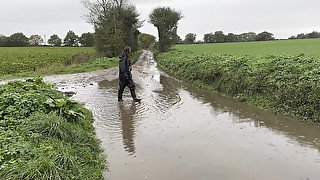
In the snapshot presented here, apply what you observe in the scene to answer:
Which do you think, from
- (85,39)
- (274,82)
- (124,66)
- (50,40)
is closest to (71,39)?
(85,39)

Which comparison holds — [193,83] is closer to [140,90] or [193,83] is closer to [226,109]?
[140,90]

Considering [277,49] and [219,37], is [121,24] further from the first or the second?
A: [219,37]

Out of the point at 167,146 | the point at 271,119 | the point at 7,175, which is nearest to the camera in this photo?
the point at 7,175

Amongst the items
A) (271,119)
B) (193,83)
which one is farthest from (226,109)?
(193,83)

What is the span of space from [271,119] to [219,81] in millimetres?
6152

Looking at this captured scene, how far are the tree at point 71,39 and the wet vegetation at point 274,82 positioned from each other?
70.0m

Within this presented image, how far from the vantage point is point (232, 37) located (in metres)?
84.7

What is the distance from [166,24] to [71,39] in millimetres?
40037

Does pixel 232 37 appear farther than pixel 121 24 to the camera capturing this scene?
Yes

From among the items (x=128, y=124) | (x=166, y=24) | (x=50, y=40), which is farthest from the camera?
(x=50, y=40)

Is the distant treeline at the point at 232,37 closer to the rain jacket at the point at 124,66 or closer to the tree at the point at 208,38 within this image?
the tree at the point at 208,38

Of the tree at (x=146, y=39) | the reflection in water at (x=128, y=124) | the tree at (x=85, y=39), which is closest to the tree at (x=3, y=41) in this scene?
the tree at (x=85, y=39)

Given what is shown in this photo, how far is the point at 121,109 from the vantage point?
12438 millimetres

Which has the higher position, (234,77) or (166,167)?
(234,77)
